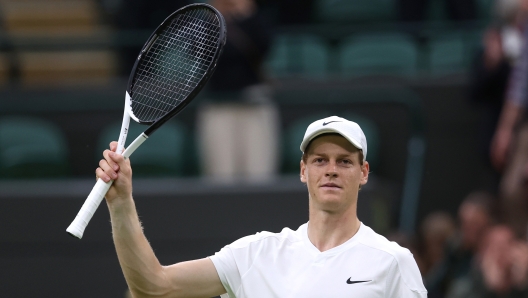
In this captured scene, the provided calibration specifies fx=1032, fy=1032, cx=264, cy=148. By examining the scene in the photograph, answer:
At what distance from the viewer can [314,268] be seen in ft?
11.9

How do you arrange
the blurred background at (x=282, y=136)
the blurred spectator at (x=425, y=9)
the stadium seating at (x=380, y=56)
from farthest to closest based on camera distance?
1. the blurred spectator at (x=425, y=9)
2. the stadium seating at (x=380, y=56)
3. the blurred background at (x=282, y=136)

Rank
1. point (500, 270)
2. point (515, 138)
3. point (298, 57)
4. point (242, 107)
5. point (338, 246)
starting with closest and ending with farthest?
point (338, 246)
point (500, 270)
point (515, 138)
point (242, 107)
point (298, 57)

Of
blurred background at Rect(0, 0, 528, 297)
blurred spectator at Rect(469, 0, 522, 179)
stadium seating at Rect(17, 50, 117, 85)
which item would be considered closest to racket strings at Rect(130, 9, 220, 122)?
→ blurred background at Rect(0, 0, 528, 297)

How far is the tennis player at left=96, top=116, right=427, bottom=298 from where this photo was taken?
141 inches

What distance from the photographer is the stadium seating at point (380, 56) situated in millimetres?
9859

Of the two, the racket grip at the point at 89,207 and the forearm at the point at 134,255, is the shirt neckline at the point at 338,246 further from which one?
the racket grip at the point at 89,207

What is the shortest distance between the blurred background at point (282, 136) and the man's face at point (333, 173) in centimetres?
365

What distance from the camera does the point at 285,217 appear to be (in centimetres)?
812

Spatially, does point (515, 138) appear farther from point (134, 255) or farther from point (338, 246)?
point (134, 255)

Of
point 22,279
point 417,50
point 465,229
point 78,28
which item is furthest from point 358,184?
point 78,28

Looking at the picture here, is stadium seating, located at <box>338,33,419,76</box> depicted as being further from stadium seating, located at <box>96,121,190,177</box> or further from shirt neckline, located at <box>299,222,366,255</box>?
shirt neckline, located at <box>299,222,366,255</box>

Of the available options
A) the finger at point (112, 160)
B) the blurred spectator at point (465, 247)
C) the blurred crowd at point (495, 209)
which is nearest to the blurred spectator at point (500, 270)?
the blurred crowd at point (495, 209)

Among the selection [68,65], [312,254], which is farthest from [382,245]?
[68,65]

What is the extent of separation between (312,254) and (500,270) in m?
3.80
